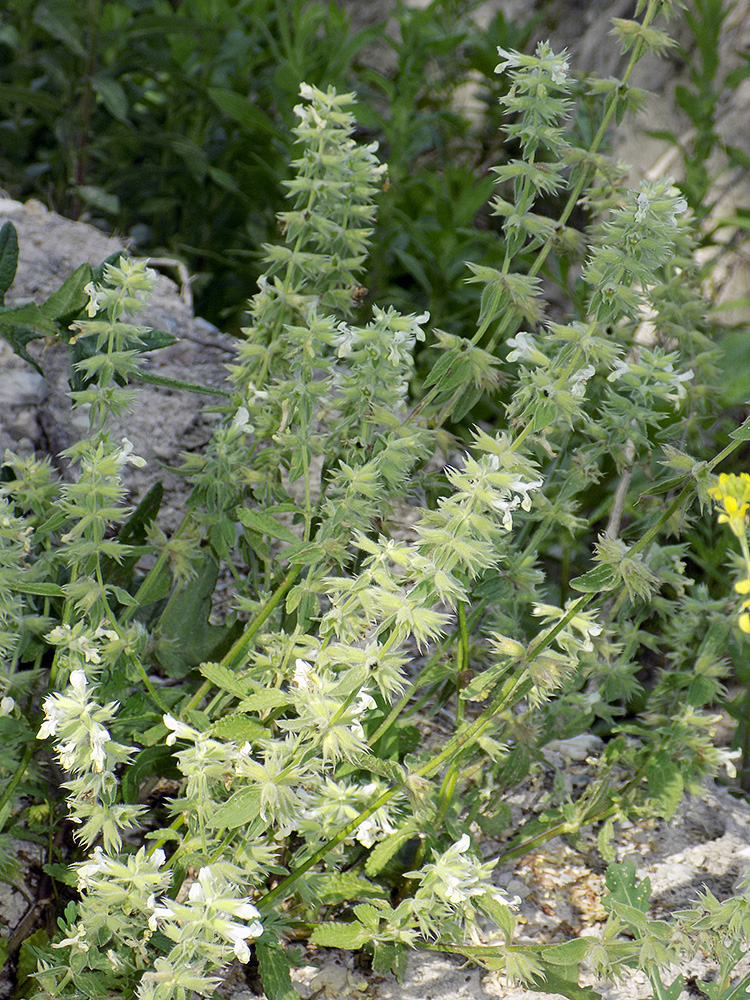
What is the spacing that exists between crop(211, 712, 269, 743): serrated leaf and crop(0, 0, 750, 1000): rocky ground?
401 mm

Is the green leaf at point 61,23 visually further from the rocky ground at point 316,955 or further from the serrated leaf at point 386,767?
the serrated leaf at point 386,767

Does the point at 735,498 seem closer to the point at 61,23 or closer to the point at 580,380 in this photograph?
the point at 580,380

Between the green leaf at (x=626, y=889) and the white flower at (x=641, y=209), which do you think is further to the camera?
the green leaf at (x=626, y=889)

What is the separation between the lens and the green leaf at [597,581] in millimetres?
1032

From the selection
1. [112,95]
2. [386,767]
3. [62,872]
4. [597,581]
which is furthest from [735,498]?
[112,95]

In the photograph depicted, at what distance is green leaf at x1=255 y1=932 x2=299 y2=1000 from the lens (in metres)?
1.11

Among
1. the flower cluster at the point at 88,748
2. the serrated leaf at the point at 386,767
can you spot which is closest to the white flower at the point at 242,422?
the flower cluster at the point at 88,748

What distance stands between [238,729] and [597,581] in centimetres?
41

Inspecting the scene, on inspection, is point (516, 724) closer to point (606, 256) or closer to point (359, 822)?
point (359, 822)

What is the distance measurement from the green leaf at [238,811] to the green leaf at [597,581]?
14.9 inches

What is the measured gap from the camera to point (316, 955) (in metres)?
1.33

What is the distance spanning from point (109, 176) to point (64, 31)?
1.65ft

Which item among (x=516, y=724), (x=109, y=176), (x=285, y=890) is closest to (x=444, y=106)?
(x=109, y=176)

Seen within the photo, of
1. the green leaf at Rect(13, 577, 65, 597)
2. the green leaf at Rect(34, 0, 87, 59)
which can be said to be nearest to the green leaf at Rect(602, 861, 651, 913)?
the green leaf at Rect(13, 577, 65, 597)
